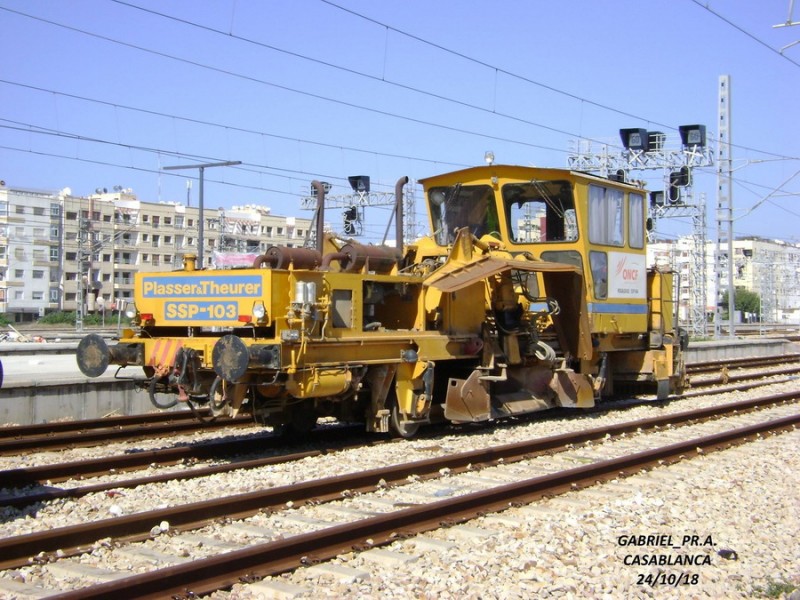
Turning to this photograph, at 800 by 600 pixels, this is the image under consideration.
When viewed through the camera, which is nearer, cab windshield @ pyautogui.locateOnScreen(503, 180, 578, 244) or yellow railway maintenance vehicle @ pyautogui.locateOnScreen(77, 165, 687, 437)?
yellow railway maintenance vehicle @ pyautogui.locateOnScreen(77, 165, 687, 437)

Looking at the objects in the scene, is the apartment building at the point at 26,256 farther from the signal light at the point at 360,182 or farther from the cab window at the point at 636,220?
the cab window at the point at 636,220

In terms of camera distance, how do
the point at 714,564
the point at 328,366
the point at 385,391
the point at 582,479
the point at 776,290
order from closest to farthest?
the point at 714,564
the point at 582,479
the point at 328,366
the point at 385,391
the point at 776,290

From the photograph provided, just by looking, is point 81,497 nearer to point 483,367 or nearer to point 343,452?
point 343,452

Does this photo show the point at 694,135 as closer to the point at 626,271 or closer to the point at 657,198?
the point at 657,198

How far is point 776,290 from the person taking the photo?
8106 cm

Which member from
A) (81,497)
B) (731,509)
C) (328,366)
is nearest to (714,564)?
(731,509)

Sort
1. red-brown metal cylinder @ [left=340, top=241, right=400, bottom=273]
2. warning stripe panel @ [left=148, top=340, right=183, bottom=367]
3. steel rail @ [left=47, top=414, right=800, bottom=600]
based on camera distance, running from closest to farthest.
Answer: steel rail @ [left=47, top=414, right=800, bottom=600] < warning stripe panel @ [left=148, top=340, right=183, bottom=367] < red-brown metal cylinder @ [left=340, top=241, right=400, bottom=273]

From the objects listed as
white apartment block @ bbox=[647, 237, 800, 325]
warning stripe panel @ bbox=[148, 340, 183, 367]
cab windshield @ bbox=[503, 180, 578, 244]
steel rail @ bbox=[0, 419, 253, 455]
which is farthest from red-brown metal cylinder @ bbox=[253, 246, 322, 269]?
white apartment block @ bbox=[647, 237, 800, 325]

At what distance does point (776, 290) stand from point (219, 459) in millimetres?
80866

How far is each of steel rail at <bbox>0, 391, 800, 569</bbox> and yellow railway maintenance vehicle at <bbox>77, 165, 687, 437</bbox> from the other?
1227mm

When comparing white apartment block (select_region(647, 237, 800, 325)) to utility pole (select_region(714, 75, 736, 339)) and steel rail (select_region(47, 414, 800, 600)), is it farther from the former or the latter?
steel rail (select_region(47, 414, 800, 600))

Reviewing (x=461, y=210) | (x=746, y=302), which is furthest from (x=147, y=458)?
(x=746, y=302)

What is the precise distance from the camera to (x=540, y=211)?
13.0 m

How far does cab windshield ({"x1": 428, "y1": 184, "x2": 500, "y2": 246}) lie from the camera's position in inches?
510
